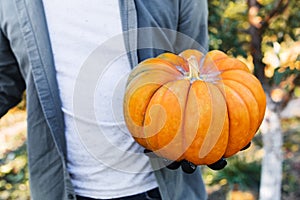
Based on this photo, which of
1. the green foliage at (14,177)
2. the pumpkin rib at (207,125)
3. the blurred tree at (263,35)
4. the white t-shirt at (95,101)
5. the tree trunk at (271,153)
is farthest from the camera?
the green foliage at (14,177)

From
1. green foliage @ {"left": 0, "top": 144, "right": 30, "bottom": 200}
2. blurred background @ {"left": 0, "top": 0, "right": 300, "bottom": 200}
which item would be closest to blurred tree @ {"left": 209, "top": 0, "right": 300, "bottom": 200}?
blurred background @ {"left": 0, "top": 0, "right": 300, "bottom": 200}

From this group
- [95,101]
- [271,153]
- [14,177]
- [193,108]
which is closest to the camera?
[193,108]

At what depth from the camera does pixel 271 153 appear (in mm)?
2041

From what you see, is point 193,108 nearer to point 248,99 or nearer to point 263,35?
point 248,99

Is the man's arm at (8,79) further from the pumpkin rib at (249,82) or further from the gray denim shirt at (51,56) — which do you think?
the pumpkin rib at (249,82)

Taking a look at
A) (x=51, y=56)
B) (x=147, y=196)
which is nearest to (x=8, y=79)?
(x=51, y=56)

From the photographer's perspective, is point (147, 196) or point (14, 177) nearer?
point (147, 196)

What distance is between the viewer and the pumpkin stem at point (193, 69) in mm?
860

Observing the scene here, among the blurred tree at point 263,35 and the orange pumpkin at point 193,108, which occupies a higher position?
the orange pumpkin at point 193,108

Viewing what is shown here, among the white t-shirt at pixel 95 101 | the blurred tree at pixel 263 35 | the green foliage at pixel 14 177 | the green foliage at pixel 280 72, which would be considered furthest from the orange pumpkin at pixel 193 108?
the green foliage at pixel 14 177

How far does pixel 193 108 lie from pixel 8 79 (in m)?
0.61

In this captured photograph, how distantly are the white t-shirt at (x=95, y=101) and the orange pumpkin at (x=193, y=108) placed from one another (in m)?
0.22

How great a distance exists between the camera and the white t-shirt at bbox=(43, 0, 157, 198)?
1.09 metres

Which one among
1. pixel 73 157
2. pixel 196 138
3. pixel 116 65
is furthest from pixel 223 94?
pixel 73 157
